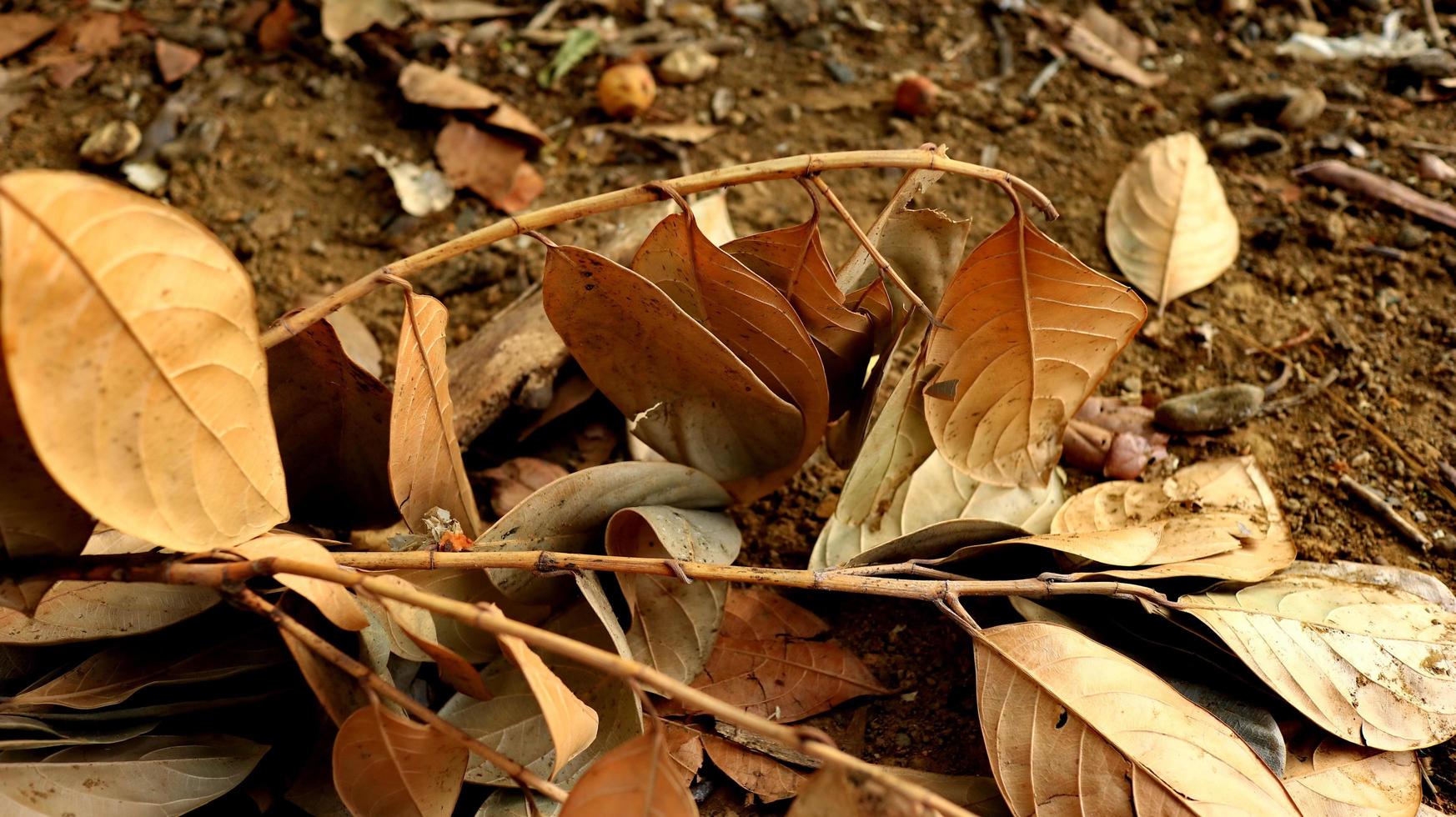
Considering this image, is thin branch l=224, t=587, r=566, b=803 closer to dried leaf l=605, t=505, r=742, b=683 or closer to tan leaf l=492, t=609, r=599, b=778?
tan leaf l=492, t=609, r=599, b=778

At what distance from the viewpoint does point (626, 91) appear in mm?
2119

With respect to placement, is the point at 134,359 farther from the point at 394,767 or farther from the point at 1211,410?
the point at 1211,410

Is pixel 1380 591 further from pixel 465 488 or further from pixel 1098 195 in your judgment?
pixel 465 488

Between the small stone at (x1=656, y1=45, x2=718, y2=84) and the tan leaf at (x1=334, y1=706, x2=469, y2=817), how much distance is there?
161cm

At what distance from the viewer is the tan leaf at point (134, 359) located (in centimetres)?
70

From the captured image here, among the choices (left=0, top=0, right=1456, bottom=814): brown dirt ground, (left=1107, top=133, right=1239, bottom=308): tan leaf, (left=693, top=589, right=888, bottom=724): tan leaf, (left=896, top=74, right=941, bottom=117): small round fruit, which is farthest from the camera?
(left=896, top=74, right=941, bottom=117): small round fruit

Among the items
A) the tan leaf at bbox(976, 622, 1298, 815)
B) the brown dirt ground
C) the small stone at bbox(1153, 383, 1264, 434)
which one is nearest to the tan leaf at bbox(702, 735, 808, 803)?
the brown dirt ground

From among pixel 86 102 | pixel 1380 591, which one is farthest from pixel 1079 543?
pixel 86 102

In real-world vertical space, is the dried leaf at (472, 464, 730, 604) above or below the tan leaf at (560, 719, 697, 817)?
below

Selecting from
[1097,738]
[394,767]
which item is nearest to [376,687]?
[394,767]

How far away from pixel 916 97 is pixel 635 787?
1605mm

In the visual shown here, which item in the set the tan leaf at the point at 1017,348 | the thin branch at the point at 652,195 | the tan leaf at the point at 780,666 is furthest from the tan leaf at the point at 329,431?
the tan leaf at the point at 1017,348

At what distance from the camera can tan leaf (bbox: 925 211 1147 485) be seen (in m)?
1.14

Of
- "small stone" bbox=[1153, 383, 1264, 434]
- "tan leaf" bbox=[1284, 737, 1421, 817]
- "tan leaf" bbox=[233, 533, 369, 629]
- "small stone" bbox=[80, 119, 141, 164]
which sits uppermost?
"tan leaf" bbox=[233, 533, 369, 629]
